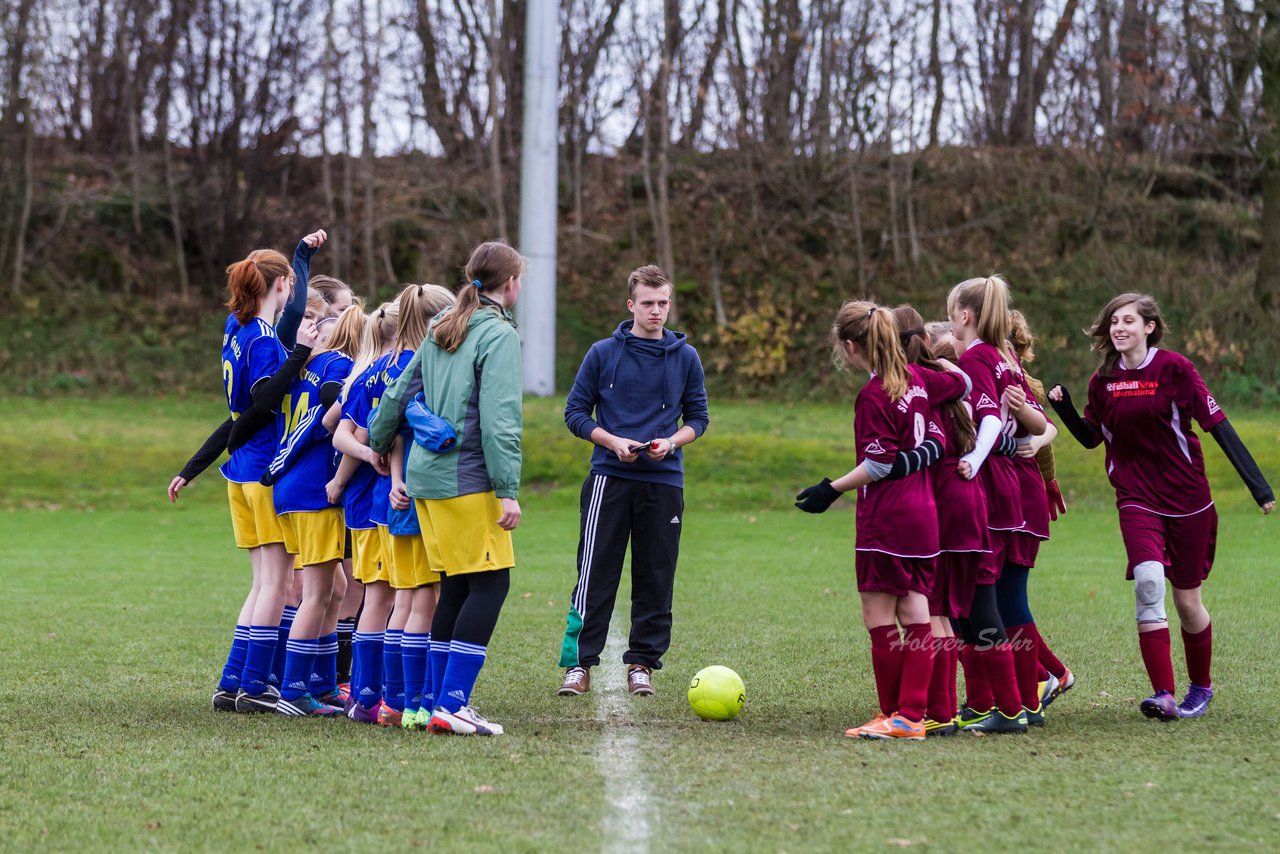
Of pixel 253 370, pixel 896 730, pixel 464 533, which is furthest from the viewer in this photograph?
pixel 253 370

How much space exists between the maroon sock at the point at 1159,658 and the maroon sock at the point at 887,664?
118 centimetres

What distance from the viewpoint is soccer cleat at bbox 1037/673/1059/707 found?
20.3 ft

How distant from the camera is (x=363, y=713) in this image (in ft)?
19.6

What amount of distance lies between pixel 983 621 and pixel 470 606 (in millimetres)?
2196

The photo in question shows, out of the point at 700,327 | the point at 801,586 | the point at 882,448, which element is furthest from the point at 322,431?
the point at 700,327

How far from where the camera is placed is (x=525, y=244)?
21391mm

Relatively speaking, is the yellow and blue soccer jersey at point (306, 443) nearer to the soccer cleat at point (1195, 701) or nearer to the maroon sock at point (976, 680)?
the maroon sock at point (976, 680)

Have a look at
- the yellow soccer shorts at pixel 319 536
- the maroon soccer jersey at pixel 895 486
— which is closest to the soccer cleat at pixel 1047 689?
the maroon soccer jersey at pixel 895 486

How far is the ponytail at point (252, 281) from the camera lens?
20.5 ft

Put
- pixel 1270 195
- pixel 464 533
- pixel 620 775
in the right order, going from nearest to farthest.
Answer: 1. pixel 620 775
2. pixel 464 533
3. pixel 1270 195

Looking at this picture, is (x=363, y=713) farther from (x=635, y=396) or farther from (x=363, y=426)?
(x=635, y=396)

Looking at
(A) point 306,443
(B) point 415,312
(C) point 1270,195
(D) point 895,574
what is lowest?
(D) point 895,574

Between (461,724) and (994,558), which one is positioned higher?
(994,558)

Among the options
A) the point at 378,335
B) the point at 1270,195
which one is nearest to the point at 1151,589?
the point at 378,335
